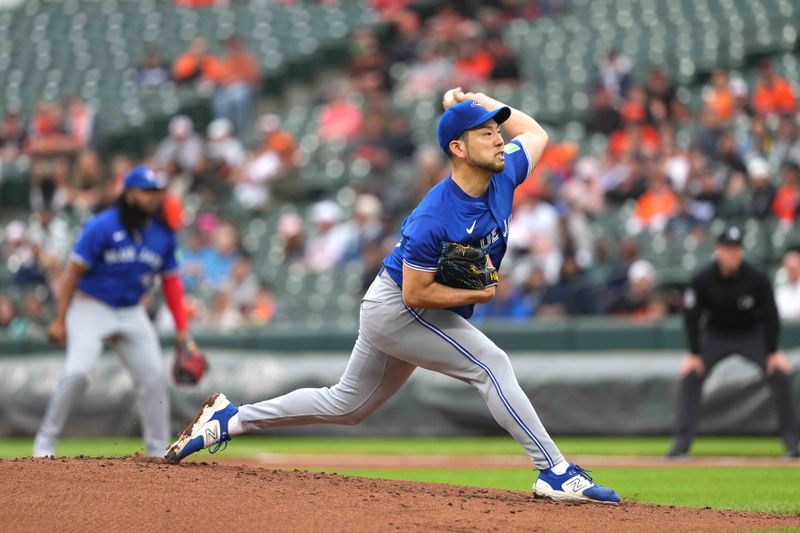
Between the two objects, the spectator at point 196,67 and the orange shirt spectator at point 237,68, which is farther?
the spectator at point 196,67

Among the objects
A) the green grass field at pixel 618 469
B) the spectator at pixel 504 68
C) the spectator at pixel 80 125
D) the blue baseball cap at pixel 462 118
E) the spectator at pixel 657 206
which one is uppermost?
the spectator at pixel 504 68

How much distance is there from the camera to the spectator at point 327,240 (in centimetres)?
1709

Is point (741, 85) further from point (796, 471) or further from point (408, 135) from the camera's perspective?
point (796, 471)

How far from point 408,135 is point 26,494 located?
43.8 ft

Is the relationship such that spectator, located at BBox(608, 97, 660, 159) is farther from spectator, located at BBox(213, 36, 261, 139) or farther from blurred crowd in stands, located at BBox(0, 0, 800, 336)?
spectator, located at BBox(213, 36, 261, 139)

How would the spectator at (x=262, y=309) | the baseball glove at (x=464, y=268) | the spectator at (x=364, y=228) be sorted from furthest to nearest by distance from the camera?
the spectator at (x=364, y=228) < the spectator at (x=262, y=309) < the baseball glove at (x=464, y=268)

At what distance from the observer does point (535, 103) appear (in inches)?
738

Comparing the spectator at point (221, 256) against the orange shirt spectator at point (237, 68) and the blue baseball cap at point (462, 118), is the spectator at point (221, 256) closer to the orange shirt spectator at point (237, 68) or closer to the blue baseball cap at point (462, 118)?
the orange shirt spectator at point (237, 68)

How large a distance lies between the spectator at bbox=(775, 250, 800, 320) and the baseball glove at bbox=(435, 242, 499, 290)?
7885 mm

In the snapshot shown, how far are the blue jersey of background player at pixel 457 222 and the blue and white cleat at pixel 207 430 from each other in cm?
124

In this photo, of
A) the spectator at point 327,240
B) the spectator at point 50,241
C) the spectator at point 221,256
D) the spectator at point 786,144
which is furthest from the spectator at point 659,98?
the spectator at point 50,241

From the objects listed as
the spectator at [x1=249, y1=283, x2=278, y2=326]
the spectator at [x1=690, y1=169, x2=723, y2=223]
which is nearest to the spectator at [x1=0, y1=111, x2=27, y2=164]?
the spectator at [x1=249, y1=283, x2=278, y2=326]

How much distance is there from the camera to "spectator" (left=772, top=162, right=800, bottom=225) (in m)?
14.3

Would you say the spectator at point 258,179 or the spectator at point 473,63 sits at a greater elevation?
the spectator at point 473,63
